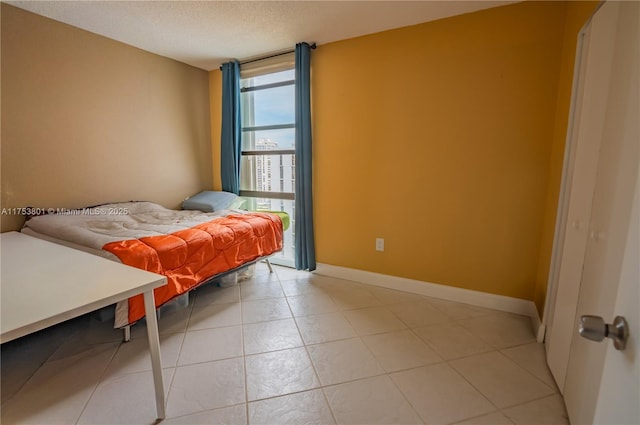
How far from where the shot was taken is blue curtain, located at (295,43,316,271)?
267cm

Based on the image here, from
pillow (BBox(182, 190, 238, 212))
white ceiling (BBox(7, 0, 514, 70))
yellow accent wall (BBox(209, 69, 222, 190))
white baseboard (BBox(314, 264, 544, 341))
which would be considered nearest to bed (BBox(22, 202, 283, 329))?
pillow (BBox(182, 190, 238, 212))

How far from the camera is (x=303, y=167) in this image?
2783 millimetres

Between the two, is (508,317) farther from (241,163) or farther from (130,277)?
(241,163)

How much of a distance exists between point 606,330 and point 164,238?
2.13 meters

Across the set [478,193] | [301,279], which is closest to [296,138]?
[301,279]

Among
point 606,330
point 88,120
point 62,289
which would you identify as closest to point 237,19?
point 88,120

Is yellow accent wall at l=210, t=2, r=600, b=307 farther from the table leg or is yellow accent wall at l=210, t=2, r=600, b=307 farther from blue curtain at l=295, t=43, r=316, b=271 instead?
the table leg

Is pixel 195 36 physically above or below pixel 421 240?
above

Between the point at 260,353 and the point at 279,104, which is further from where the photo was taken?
the point at 279,104

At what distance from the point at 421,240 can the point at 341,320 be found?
1.01 meters

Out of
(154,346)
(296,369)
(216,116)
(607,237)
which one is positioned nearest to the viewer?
(607,237)

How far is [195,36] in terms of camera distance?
2500mm

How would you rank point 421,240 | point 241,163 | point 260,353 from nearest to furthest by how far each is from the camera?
point 260,353, point 421,240, point 241,163

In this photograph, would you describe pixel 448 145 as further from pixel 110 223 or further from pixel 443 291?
pixel 110 223
